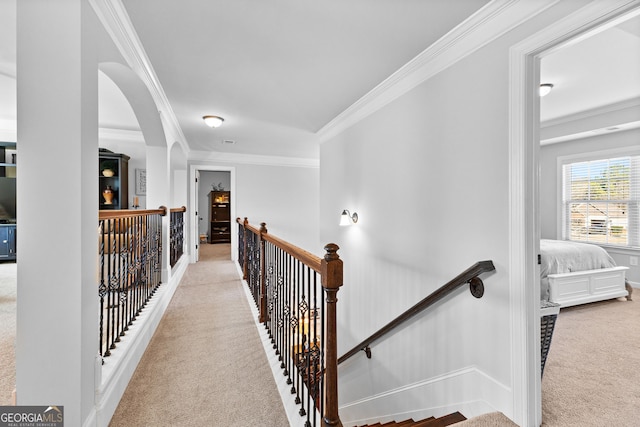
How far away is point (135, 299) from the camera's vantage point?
256cm

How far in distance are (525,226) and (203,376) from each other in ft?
7.23

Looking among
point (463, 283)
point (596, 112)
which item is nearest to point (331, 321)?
point (463, 283)

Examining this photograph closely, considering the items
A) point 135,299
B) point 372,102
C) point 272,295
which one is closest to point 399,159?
point 372,102

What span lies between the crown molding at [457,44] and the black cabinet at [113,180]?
14.5 feet

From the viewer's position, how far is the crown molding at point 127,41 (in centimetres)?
164

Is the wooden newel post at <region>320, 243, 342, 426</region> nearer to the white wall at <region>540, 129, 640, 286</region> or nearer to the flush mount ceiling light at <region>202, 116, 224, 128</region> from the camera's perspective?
the flush mount ceiling light at <region>202, 116, 224, 128</region>

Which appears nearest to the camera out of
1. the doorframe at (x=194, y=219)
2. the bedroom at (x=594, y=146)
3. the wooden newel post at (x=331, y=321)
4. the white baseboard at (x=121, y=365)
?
the wooden newel post at (x=331, y=321)

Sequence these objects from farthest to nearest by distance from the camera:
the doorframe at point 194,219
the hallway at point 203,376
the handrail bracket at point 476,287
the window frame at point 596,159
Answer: the doorframe at point 194,219 < the window frame at point 596,159 < the handrail bracket at point 476,287 < the hallway at point 203,376

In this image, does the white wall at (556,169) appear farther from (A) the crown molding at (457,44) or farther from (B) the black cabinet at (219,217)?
(B) the black cabinet at (219,217)

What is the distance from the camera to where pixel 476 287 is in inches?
76.1

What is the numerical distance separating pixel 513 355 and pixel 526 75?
159 cm

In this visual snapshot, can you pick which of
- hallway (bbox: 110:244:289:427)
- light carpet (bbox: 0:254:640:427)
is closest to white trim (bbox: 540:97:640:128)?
light carpet (bbox: 0:254:640:427)

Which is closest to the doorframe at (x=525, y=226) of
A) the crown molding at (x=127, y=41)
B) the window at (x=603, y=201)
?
the crown molding at (x=127, y=41)

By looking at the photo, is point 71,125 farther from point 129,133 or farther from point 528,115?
point 129,133
